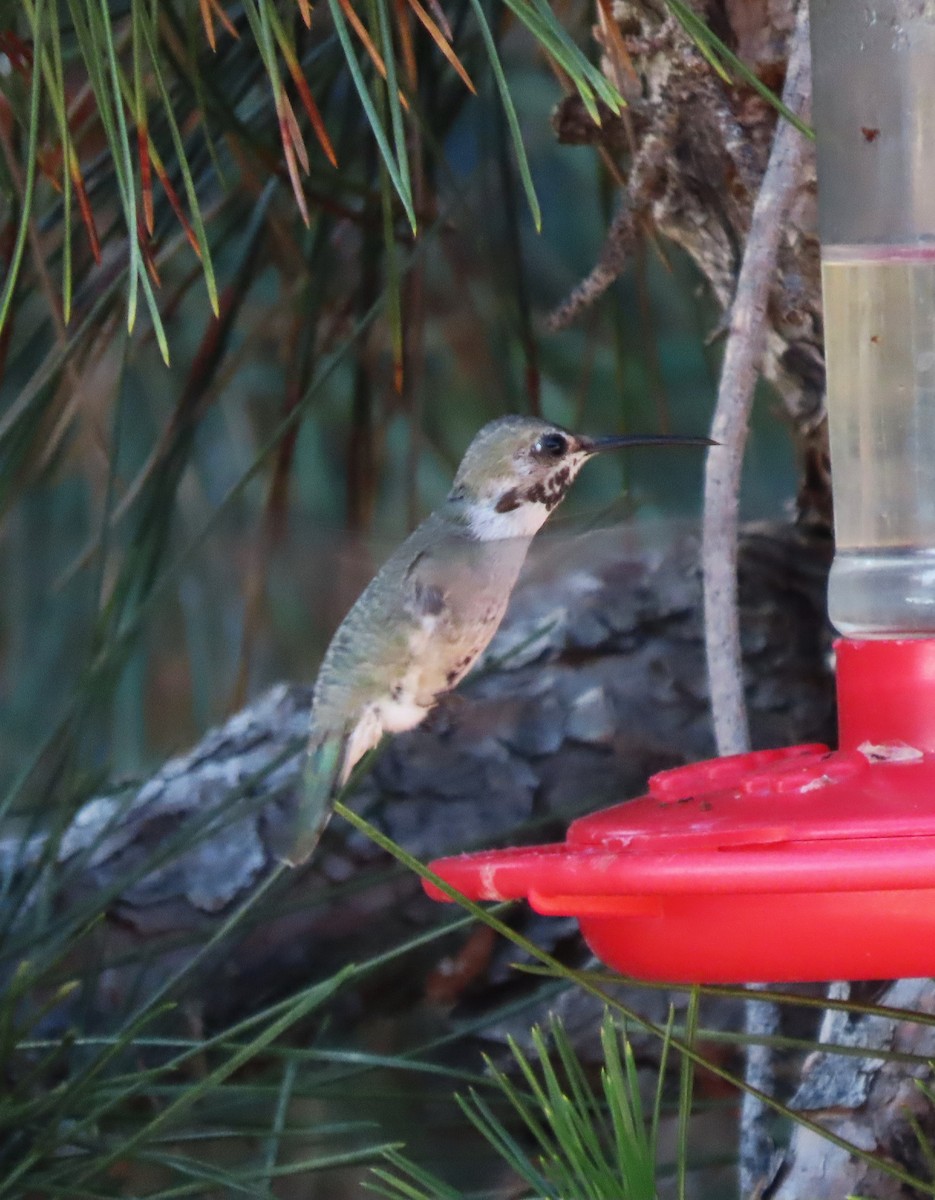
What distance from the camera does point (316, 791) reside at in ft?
4.27

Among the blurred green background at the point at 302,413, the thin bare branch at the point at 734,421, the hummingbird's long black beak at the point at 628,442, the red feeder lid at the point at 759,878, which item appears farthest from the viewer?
the blurred green background at the point at 302,413

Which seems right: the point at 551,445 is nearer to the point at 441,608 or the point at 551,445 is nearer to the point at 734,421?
the point at 441,608

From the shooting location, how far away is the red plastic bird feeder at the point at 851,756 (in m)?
0.68

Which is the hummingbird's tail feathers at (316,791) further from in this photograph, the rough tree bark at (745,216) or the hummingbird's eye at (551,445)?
the rough tree bark at (745,216)

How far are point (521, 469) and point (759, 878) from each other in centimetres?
69

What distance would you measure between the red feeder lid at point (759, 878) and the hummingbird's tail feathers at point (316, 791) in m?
0.49

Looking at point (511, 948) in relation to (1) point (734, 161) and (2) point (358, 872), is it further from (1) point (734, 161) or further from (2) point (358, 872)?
(1) point (734, 161)

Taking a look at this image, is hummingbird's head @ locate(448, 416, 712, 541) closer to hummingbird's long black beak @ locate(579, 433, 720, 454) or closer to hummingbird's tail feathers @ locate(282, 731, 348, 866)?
hummingbird's long black beak @ locate(579, 433, 720, 454)

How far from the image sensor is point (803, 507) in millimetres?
1528

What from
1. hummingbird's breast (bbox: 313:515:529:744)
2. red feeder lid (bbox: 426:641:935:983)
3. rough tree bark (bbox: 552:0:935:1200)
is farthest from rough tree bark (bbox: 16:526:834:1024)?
red feeder lid (bbox: 426:641:935:983)

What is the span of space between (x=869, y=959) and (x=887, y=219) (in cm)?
58

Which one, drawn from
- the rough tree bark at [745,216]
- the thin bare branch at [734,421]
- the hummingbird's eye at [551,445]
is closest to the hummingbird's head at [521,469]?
the hummingbird's eye at [551,445]

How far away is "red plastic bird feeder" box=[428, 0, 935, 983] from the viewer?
68 cm

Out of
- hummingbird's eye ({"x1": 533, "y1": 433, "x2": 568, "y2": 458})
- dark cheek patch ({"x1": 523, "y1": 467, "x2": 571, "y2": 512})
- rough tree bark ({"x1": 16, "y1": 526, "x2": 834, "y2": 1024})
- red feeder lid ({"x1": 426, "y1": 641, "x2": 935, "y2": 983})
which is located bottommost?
rough tree bark ({"x1": 16, "y1": 526, "x2": 834, "y2": 1024})
